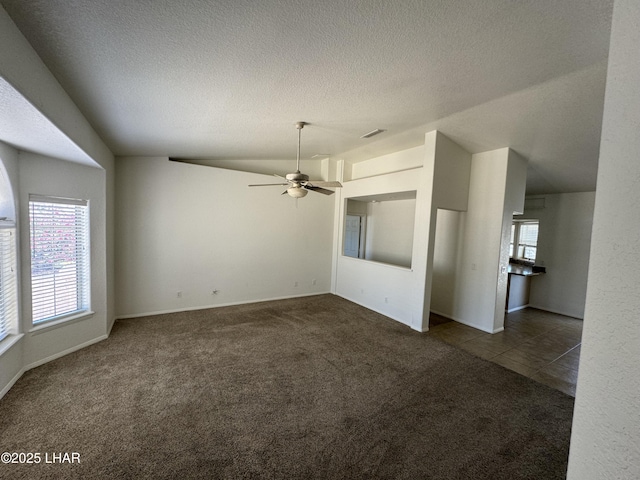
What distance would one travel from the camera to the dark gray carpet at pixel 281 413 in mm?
1937

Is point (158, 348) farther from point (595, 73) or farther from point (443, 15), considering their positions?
point (595, 73)

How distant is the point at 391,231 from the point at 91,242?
19.6ft

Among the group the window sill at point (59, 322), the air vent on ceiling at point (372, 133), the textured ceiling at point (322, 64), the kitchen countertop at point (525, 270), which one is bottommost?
the window sill at point (59, 322)

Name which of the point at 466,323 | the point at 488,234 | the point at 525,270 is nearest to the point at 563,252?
the point at 525,270

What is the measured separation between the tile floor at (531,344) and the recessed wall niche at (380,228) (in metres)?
1.95

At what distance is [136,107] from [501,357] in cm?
538

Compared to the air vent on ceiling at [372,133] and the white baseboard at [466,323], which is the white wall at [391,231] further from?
the air vent on ceiling at [372,133]

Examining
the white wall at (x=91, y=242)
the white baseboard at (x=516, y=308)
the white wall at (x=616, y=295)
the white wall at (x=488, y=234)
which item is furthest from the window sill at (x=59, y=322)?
the white baseboard at (x=516, y=308)

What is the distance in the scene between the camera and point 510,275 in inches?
225

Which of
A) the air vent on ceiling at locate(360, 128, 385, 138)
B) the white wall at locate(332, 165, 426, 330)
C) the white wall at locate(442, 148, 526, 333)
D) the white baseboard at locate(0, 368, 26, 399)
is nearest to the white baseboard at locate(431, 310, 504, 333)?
the white wall at locate(442, 148, 526, 333)

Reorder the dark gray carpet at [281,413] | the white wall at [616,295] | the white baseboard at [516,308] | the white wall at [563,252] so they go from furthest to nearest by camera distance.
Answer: the white baseboard at [516,308]
the white wall at [563,252]
the dark gray carpet at [281,413]
the white wall at [616,295]

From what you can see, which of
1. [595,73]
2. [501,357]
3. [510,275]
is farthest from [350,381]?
[510,275]

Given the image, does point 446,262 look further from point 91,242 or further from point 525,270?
point 91,242

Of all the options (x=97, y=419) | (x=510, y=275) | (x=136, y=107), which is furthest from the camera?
(x=510, y=275)
